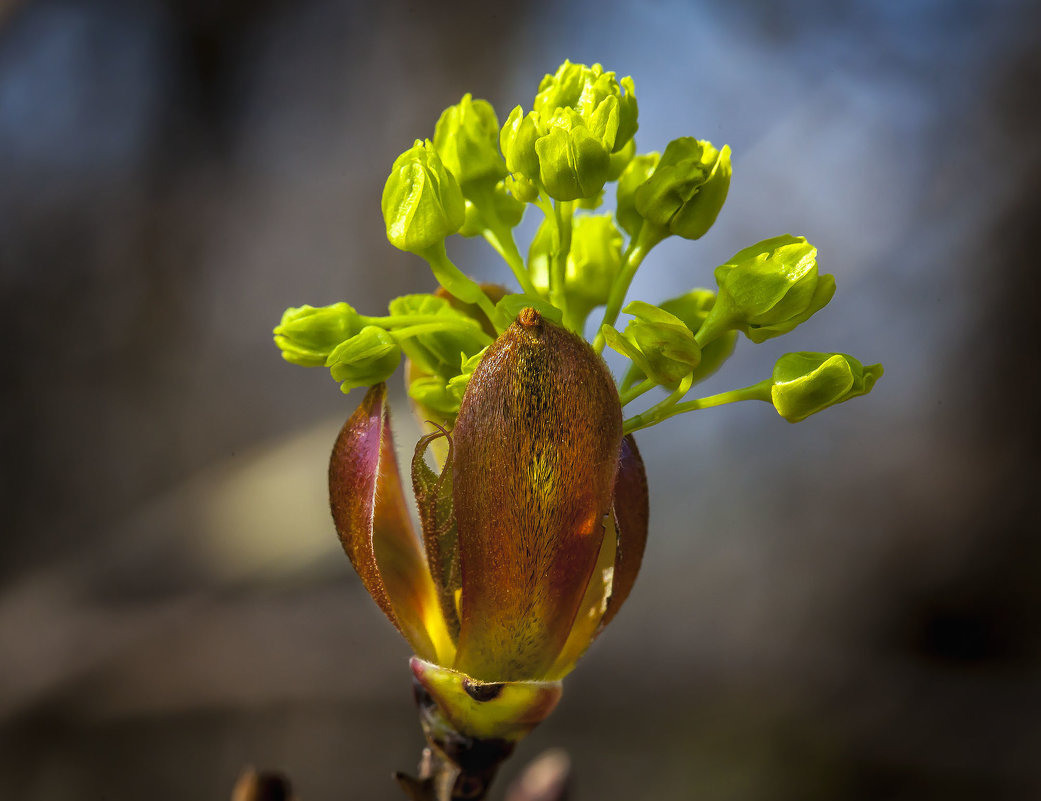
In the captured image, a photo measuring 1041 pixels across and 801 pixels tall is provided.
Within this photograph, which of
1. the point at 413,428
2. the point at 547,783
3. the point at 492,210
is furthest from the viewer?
the point at 413,428

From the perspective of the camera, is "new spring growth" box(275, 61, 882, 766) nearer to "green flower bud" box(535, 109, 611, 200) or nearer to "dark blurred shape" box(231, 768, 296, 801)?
"green flower bud" box(535, 109, 611, 200)

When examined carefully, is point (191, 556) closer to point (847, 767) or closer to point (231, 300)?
point (231, 300)

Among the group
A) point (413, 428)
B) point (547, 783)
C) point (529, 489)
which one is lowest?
point (547, 783)

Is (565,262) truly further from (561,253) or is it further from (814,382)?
(814,382)

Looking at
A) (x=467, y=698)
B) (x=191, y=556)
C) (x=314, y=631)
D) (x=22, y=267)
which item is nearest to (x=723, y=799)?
(x=314, y=631)

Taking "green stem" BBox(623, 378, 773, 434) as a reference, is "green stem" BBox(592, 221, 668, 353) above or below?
above

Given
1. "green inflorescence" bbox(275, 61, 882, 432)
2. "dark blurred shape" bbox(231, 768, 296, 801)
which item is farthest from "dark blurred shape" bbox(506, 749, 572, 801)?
"green inflorescence" bbox(275, 61, 882, 432)

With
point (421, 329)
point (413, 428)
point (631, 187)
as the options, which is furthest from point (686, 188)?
point (413, 428)

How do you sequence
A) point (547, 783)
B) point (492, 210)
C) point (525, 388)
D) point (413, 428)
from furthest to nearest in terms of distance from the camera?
1. point (413, 428)
2. point (547, 783)
3. point (492, 210)
4. point (525, 388)
